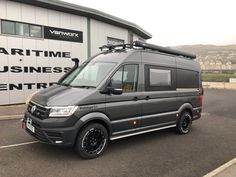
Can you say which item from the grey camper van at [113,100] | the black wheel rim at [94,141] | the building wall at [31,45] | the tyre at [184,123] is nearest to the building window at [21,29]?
the building wall at [31,45]

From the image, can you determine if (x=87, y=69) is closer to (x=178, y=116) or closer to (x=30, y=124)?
(x=30, y=124)

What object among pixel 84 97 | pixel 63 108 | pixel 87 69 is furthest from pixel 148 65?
pixel 63 108

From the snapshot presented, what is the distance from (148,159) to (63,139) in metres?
1.90

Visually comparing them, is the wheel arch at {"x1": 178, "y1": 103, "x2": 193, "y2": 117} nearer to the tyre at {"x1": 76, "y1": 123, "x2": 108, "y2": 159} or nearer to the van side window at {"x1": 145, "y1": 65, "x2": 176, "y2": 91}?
the van side window at {"x1": 145, "y1": 65, "x2": 176, "y2": 91}

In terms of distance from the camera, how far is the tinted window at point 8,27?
11.6 meters

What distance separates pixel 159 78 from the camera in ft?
21.5

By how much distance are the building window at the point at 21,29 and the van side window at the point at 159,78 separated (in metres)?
8.59

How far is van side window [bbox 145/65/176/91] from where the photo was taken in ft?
20.4

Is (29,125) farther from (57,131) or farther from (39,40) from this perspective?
(39,40)

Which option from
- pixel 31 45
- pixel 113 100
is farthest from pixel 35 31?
pixel 113 100

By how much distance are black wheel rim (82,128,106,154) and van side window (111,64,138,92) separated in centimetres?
116

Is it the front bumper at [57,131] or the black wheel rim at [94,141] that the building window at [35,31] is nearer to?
the front bumper at [57,131]

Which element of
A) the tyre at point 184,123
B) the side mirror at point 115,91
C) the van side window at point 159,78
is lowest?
the tyre at point 184,123

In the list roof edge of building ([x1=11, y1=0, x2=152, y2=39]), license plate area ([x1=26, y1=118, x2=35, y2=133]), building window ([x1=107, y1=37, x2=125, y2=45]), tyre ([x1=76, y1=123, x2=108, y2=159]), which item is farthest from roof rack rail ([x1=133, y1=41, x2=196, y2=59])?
building window ([x1=107, y1=37, x2=125, y2=45])
